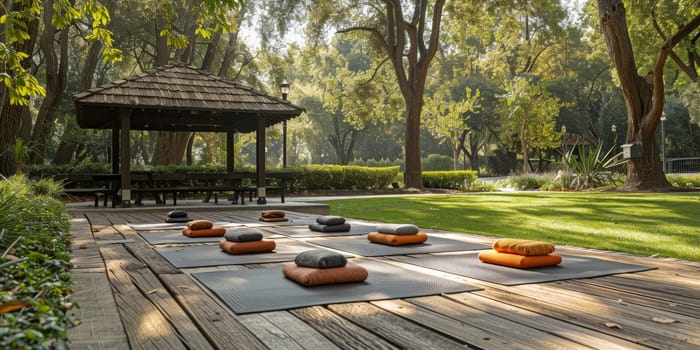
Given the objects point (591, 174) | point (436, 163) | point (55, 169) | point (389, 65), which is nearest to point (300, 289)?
point (55, 169)

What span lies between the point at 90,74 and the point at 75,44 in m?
10.8

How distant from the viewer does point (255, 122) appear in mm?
14195

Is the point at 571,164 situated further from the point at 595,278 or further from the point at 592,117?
the point at 592,117

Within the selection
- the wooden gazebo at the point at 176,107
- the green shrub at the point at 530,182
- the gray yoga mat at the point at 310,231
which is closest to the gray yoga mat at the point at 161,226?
the gray yoga mat at the point at 310,231

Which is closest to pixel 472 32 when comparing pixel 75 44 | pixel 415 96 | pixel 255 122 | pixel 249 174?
pixel 415 96

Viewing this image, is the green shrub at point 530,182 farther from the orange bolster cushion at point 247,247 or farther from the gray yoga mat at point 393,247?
the orange bolster cushion at point 247,247

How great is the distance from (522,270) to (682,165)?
126 feet

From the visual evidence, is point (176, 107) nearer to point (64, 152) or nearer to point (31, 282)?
point (31, 282)

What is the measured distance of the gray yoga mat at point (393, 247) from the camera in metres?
5.51

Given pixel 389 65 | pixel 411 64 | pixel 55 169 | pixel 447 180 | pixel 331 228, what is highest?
pixel 389 65

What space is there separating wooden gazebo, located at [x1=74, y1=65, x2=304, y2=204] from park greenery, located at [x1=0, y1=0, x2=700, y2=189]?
4.23 ft

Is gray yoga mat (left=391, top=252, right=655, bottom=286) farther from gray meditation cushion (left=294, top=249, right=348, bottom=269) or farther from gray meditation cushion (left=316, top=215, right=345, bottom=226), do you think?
gray meditation cushion (left=316, top=215, right=345, bottom=226)

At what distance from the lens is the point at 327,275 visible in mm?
3734

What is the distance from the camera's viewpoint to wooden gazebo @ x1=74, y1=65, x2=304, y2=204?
37.3 ft
